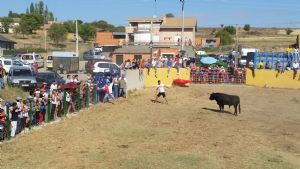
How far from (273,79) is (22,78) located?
19.3 metres

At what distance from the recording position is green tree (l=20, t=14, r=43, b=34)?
367ft

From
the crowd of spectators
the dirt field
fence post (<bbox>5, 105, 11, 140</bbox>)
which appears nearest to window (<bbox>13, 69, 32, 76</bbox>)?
the crowd of spectators

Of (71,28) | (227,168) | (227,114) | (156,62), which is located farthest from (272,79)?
(71,28)

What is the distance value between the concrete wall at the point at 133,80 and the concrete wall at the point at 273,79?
32.6 ft

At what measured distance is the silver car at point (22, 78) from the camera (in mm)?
31984

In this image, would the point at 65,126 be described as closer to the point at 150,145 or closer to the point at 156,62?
the point at 150,145

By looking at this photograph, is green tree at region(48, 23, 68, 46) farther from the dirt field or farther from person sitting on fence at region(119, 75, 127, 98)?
the dirt field

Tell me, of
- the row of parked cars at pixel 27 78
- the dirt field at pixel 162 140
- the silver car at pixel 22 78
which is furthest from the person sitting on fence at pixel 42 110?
the silver car at pixel 22 78

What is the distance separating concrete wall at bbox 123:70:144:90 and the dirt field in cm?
343

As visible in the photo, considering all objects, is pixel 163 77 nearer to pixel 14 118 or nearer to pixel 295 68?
pixel 295 68

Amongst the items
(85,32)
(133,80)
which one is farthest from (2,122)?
(85,32)

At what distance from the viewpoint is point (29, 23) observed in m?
116

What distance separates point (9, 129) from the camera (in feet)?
58.7

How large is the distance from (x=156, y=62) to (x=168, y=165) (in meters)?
24.4
